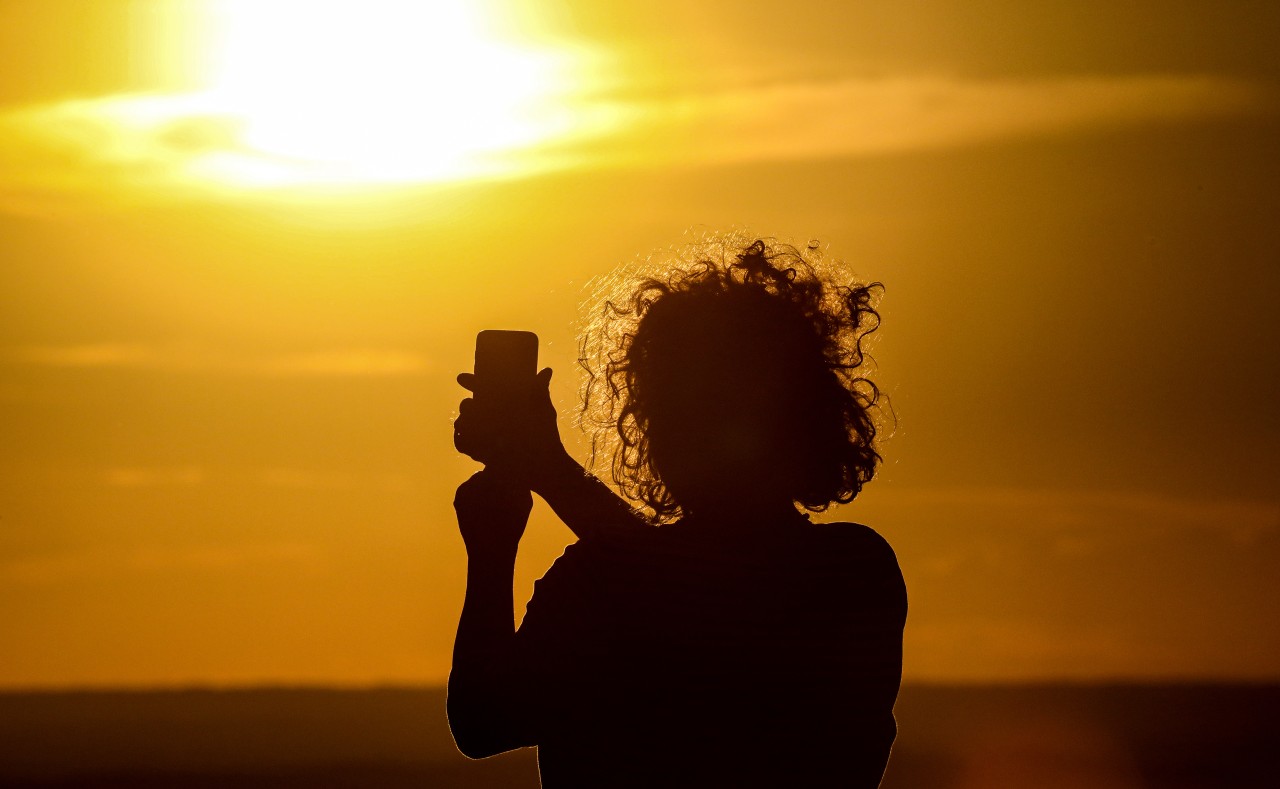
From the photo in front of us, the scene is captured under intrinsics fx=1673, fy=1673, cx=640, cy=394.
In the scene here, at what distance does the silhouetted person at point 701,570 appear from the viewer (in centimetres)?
278

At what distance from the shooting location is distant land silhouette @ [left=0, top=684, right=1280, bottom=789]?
5734cm

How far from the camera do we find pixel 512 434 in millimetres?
3000

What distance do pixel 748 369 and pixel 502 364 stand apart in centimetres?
45

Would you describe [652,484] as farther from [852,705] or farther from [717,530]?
[852,705]

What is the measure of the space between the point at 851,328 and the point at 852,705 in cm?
72

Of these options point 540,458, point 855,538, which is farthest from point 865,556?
point 540,458

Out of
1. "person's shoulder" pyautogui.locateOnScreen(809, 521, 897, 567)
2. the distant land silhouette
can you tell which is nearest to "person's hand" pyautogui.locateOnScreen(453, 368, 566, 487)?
"person's shoulder" pyautogui.locateOnScreen(809, 521, 897, 567)

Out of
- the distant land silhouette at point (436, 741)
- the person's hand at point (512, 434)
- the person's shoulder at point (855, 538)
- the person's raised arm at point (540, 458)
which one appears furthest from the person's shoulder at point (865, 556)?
the distant land silhouette at point (436, 741)

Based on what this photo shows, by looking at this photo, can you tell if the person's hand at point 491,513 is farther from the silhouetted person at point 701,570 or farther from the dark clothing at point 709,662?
the dark clothing at point 709,662

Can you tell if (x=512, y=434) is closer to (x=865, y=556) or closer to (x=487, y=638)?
(x=487, y=638)

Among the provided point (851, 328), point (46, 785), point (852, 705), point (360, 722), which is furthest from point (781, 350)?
point (360, 722)

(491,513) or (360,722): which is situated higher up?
(491,513)

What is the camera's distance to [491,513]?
2.89 meters

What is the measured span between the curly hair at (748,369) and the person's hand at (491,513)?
10.4 inches
